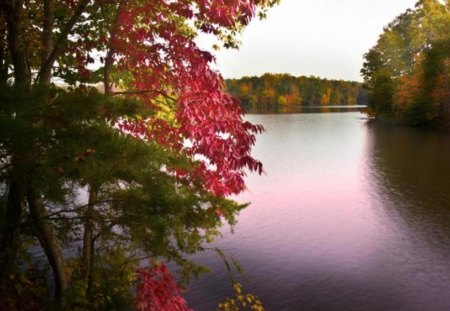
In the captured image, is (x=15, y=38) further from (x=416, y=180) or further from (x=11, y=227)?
(x=416, y=180)

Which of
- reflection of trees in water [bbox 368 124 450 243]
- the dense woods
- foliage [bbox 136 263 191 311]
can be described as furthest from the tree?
the dense woods

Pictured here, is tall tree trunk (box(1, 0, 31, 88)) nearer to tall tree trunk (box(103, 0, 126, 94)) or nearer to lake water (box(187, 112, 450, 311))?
tall tree trunk (box(103, 0, 126, 94))

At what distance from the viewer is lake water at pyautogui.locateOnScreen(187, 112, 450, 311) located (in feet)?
46.9

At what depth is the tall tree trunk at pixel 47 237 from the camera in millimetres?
7285

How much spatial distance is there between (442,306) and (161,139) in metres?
10.1

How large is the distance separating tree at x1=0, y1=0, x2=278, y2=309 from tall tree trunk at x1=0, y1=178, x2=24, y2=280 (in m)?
0.03

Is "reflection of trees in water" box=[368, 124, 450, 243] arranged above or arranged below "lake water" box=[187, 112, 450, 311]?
above

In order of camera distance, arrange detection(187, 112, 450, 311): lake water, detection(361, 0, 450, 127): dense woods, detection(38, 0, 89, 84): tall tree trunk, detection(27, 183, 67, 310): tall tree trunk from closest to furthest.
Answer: detection(27, 183, 67, 310): tall tree trunk → detection(38, 0, 89, 84): tall tree trunk → detection(187, 112, 450, 311): lake water → detection(361, 0, 450, 127): dense woods

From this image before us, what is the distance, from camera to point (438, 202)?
24.4m

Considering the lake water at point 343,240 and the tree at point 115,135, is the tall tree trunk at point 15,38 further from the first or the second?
the lake water at point 343,240

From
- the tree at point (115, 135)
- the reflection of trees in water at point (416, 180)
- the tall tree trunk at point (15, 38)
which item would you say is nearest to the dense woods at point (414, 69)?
the reflection of trees in water at point (416, 180)

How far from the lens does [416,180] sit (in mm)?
29953

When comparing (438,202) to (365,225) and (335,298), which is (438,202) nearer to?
(365,225)

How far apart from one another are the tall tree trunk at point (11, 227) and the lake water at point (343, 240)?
6064 millimetres
